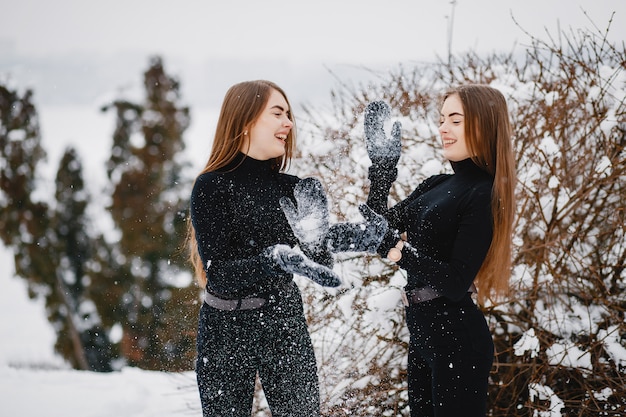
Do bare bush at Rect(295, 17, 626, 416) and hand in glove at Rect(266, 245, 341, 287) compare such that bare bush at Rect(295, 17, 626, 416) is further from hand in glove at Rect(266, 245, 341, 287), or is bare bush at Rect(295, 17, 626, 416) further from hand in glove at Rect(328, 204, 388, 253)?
hand in glove at Rect(266, 245, 341, 287)

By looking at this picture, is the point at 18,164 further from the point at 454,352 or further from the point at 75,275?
the point at 454,352

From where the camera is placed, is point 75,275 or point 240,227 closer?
point 240,227

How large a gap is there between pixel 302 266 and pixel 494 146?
842 millimetres

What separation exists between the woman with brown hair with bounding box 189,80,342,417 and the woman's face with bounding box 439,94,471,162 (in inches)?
20.0

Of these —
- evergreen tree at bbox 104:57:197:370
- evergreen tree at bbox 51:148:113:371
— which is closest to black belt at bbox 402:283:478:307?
evergreen tree at bbox 104:57:197:370

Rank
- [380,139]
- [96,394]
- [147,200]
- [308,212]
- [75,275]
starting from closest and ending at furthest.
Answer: [308,212], [380,139], [96,394], [147,200], [75,275]

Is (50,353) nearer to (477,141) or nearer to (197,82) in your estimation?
(197,82)

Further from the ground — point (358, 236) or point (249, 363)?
point (358, 236)

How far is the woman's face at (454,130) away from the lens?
1975 millimetres

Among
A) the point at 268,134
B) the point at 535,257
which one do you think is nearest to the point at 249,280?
the point at 268,134

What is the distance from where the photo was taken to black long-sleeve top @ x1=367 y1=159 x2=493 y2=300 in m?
1.79

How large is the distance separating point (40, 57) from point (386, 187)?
1211 centimetres

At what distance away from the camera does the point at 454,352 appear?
182 cm

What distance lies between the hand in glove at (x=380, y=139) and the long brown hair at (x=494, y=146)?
0.26m
